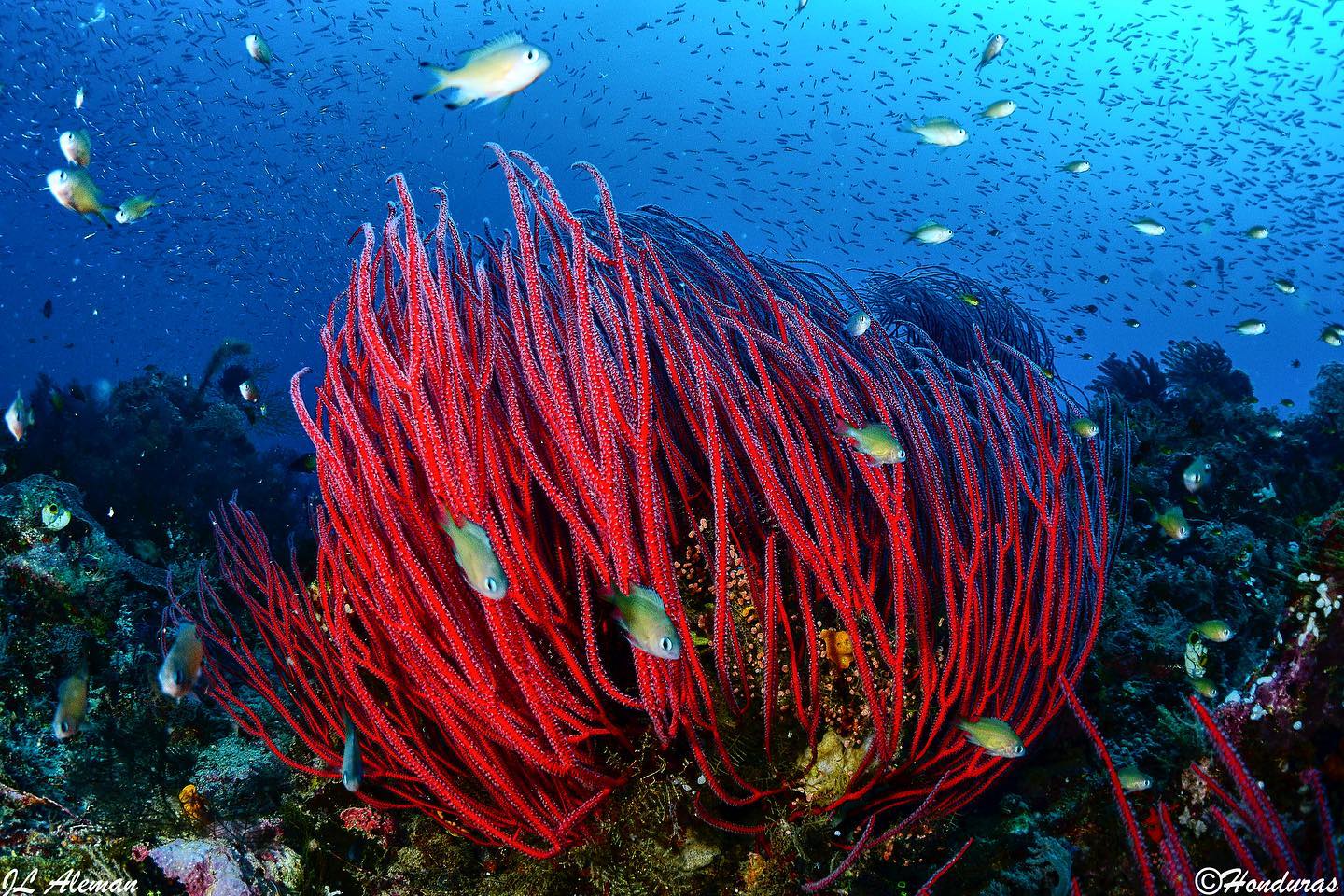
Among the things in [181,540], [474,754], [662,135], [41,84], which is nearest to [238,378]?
[181,540]

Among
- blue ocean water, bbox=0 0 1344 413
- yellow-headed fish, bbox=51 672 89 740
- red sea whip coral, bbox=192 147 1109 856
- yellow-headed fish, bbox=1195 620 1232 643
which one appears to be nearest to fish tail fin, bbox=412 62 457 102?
red sea whip coral, bbox=192 147 1109 856

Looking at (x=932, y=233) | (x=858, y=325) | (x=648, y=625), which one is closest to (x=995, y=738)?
(x=648, y=625)

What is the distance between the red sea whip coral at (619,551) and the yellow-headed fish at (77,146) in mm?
5224

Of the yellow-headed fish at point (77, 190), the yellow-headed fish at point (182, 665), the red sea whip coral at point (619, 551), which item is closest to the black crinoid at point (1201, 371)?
the red sea whip coral at point (619, 551)

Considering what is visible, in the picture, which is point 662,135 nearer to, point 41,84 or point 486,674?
point 41,84

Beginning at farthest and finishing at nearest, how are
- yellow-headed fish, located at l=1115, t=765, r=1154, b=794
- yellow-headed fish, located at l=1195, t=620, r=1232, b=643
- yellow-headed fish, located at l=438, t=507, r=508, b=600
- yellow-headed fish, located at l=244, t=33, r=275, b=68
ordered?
yellow-headed fish, located at l=244, t=33, r=275, b=68 < yellow-headed fish, located at l=1195, t=620, r=1232, b=643 < yellow-headed fish, located at l=1115, t=765, r=1154, b=794 < yellow-headed fish, located at l=438, t=507, r=508, b=600

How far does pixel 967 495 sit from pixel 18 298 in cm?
8900

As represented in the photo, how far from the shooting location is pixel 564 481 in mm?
2074

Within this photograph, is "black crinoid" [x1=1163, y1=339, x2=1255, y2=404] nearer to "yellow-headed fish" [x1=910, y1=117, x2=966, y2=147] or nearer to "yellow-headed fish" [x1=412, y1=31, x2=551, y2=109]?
"yellow-headed fish" [x1=910, y1=117, x2=966, y2=147]

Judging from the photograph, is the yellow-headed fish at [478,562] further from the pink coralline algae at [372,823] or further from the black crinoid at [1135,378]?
the black crinoid at [1135,378]

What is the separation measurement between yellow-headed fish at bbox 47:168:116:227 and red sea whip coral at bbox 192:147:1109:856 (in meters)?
4.63

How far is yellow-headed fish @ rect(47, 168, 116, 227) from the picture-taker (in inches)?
208

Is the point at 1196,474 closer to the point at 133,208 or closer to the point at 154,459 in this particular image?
the point at 133,208

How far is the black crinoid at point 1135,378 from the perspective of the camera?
10.8 m
